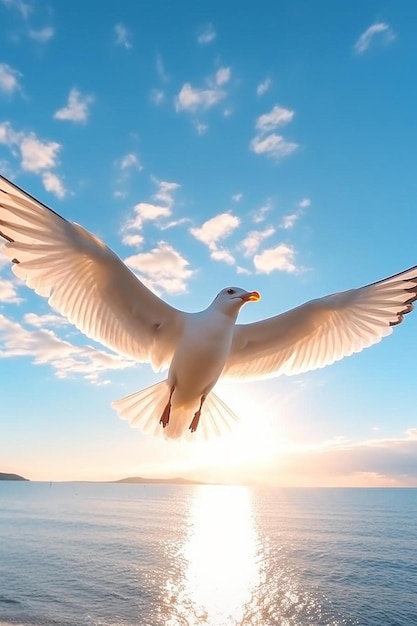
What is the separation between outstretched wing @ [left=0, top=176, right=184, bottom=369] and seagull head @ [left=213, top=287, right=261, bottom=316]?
2.42 feet

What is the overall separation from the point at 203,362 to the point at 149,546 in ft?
203

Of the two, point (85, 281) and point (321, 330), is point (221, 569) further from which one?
point (85, 281)

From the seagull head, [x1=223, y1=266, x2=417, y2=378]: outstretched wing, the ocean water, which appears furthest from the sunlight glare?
the seagull head

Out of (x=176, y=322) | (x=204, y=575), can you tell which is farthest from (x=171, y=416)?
(x=204, y=575)

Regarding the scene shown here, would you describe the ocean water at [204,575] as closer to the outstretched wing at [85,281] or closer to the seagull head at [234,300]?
the outstretched wing at [85,281]

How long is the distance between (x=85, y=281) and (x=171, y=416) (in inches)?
84.6

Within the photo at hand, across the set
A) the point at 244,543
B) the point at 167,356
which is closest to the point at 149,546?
the point at 244,543

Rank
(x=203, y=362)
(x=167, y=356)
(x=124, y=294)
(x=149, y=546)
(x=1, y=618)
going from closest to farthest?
(x=203, y=362) → (x=124, y=294) → (x=167, y=356) → (x=1, y=618) → (x=149, y=546)

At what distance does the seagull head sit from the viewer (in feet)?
21.5

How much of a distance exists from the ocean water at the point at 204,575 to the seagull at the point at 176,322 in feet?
83.4

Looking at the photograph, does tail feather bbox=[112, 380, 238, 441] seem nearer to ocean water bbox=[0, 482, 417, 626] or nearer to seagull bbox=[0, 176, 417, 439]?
seagull bbox=[0, 176, 417, 439]

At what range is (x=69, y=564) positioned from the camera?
48.0m

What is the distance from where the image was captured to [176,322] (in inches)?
291

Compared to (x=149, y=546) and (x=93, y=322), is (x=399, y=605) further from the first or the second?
(x=93, y=322)
